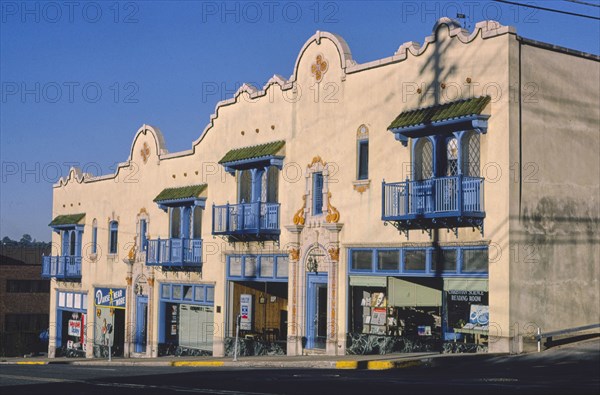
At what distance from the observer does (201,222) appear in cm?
3656

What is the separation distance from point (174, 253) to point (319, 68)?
11097 millimetres

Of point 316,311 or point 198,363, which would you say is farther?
point 198,363

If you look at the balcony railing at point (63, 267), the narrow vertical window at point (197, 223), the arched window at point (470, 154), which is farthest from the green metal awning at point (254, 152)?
the balcony railing at point (63, 267)

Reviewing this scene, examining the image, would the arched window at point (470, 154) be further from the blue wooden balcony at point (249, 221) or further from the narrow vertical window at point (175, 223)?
the narrow vertical window at point (175, 223)

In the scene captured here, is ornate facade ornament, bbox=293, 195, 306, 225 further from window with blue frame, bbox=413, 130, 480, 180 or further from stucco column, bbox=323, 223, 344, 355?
window with blue frame, bbox=413, 130, 480, 180

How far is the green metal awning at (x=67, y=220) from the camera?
152 feet

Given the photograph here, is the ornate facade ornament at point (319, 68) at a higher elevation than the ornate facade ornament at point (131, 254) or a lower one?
higher

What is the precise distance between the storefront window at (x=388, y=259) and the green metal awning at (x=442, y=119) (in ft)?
10.4

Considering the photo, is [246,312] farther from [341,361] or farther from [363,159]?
[341,361]

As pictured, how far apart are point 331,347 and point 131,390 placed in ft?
40.0

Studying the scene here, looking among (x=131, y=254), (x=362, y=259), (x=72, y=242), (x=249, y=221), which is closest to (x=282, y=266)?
(x=249, y=221)

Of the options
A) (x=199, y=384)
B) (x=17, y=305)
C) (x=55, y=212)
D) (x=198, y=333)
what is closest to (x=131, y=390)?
(x=199, y=384)

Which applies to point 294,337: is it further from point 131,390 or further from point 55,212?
point 55,212

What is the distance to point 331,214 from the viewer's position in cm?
2923
